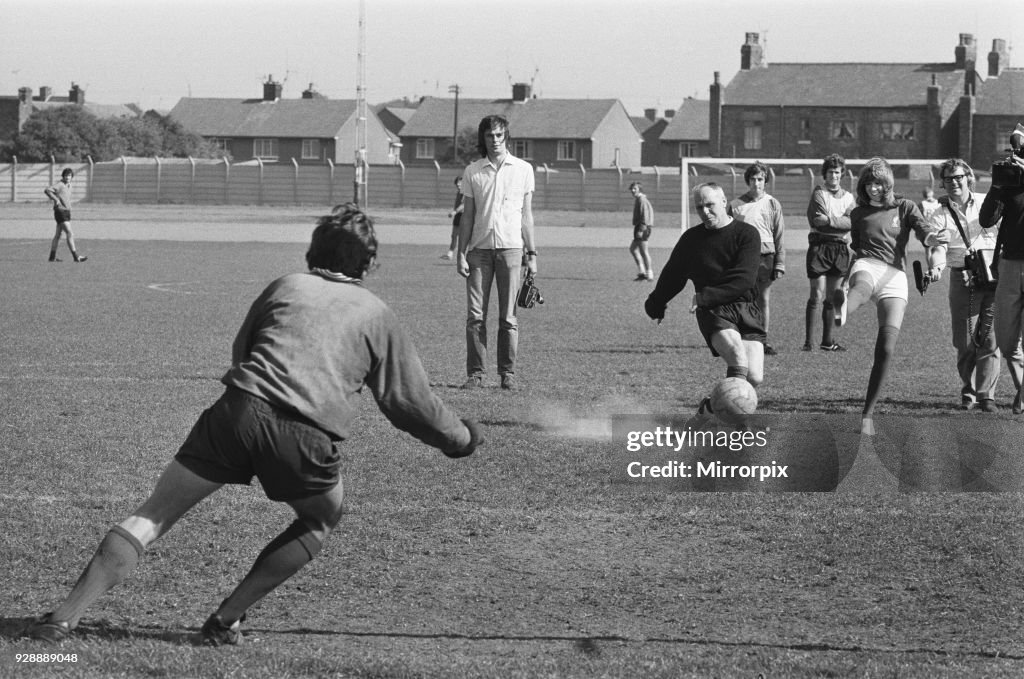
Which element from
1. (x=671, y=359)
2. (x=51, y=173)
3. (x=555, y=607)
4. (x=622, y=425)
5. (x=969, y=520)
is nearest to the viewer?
(x=555, y=607)

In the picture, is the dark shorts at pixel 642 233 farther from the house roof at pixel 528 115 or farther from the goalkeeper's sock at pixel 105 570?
the house roof at pixel 528 115

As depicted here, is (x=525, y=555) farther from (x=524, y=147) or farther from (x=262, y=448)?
(x=524, y=147)

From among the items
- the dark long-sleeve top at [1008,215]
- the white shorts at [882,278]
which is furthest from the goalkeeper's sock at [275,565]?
the white shorts at [882,278]

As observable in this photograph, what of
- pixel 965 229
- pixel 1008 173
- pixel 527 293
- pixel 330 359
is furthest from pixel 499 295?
pixel 330 359

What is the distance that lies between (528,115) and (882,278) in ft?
323

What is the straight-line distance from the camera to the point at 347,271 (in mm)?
5145

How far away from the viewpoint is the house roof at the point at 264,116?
353ft

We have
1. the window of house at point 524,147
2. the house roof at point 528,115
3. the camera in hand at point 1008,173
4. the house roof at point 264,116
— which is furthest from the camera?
the house roof at point 264,116

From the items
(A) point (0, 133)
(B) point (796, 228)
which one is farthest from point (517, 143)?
(B) point (796, 228)

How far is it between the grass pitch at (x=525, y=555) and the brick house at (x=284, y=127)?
316ft

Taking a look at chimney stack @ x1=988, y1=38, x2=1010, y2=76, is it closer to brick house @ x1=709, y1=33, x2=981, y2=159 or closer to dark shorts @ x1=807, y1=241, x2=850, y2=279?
brick house @ x1=709, y1=33, x2=981, y2=159

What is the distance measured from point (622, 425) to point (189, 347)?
6.50 meters

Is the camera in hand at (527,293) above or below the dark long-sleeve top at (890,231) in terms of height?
below

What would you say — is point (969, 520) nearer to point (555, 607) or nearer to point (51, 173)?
point (555, 607)
